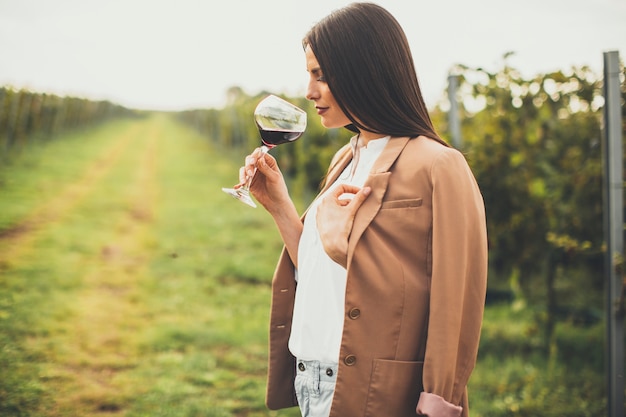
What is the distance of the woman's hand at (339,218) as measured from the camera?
146cm

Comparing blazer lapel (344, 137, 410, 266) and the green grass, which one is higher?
blazer lapel (344, 137, 410, 266)

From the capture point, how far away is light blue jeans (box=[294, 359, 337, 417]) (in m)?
1.53

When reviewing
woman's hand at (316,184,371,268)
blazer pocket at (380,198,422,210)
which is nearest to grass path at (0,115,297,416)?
woman's hand at (316,184,371,268)

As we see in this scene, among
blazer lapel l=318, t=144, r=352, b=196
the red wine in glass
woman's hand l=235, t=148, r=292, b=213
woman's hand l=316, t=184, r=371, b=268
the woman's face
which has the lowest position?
woman's hand l=316, t=184, r=371, b=268

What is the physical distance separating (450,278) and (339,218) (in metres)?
0.35

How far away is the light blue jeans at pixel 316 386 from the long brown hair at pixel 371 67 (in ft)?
2.33

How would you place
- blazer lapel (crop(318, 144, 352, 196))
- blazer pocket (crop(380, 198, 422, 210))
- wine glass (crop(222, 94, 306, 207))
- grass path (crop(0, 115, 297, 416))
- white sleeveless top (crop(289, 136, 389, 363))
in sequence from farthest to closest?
1. grass path (crop(0, 115, 297, 416))
2. blazer lapel (crop(318, 144, 352, 196))
3. wine glass (crop(222, 94, 306, 207))
4. white sleeveless top (crop(289, 136, 389, 363))
5. blazer pocket (crop(380, 198, 422, 210))

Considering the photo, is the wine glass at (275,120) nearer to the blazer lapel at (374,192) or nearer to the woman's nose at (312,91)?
the woman's nose at (312,91)

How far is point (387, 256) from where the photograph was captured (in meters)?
1.43

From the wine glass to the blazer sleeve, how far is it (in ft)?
1.66

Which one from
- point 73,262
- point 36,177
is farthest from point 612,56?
point 36,177

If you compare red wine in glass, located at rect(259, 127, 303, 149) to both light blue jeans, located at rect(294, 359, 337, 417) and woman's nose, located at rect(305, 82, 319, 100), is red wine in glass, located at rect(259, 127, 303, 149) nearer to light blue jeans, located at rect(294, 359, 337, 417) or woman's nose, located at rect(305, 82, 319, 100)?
woman's nose, located at rect(305, 82, 319, 100)

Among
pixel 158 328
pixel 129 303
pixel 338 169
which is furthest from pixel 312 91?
pixel 129 303

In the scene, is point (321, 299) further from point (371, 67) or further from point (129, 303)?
point (129, 303)
